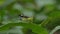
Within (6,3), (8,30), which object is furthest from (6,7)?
(8,30)

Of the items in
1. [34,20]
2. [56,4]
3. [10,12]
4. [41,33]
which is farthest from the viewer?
[56,4]

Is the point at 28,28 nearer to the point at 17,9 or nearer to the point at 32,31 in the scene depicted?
the point at 32,31

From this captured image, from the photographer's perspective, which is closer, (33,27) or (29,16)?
(33,27)

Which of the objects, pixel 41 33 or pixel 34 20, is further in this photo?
pixel 34 20

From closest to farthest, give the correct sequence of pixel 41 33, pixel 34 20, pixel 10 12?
pixel 41 33, pixel 34 20, pixel 10 12

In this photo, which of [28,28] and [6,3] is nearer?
[28,28]

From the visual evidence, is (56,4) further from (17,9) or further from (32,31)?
(32,31)

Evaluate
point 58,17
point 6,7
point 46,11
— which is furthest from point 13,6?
point 58,17

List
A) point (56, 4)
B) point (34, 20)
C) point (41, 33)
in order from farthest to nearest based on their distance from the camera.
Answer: point (56, 4) → point (34, 20) → point (41, 33)

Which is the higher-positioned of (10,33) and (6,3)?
(6,3)
